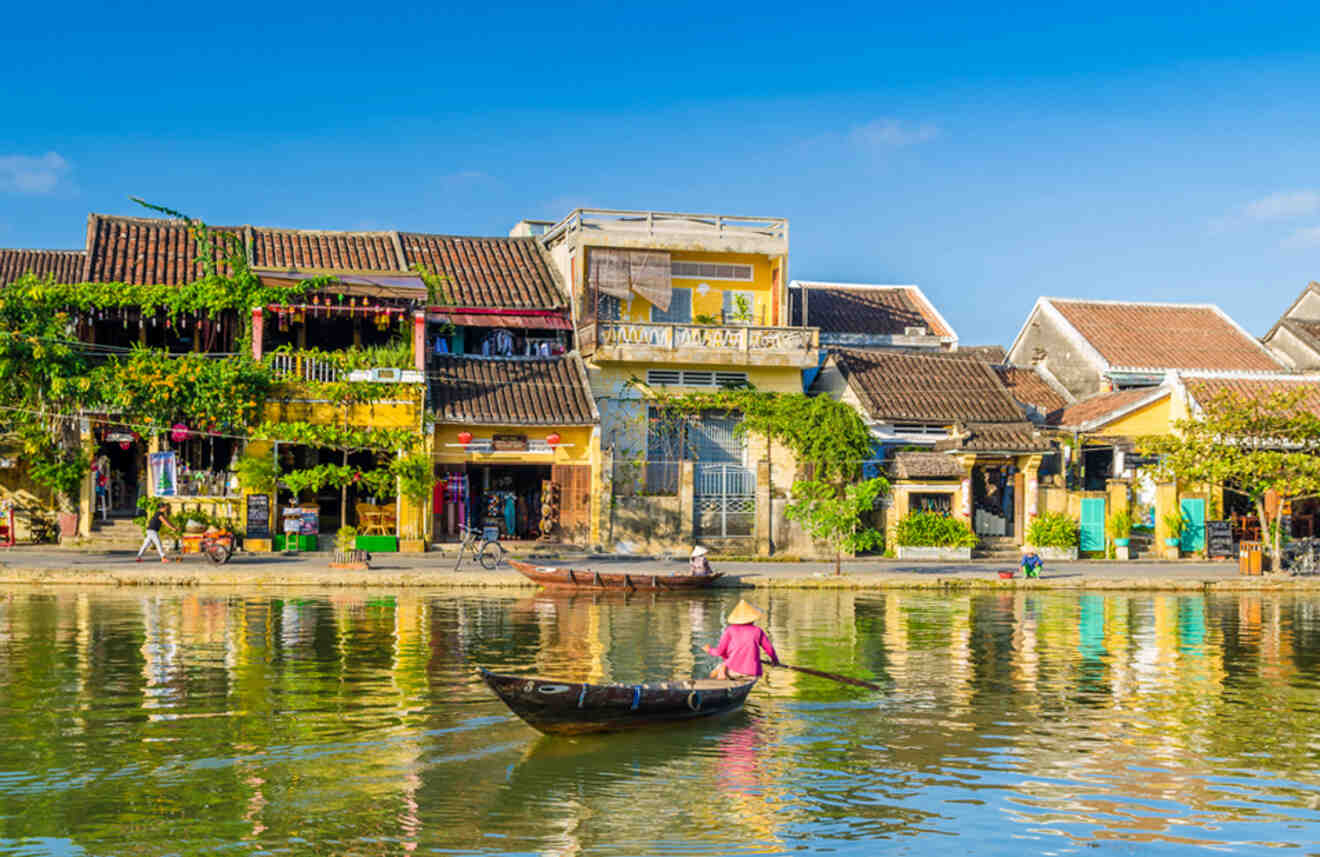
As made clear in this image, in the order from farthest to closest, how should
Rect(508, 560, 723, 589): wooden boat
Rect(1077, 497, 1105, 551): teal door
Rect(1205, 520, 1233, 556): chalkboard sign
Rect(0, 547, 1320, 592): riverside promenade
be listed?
1. Rect(1205, 520, 1233, 556): chalkboard sign
2. Rect(1077, 497, 1105, 551): teal door
3. Rect(0, 547, 1320, 592): riverside promenade
4. Rect(508, 560, 723, 589): wooden boat

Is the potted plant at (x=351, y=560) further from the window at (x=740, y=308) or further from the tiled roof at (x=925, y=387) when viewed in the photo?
the tiled roof at (x=925, y=387)

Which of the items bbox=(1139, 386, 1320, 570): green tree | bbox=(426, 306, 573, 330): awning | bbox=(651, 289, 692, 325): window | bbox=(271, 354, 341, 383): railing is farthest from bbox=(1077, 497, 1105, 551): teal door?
bbox=(271, 354, 341, 383): railing

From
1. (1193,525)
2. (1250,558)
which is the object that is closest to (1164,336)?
(1193,525)

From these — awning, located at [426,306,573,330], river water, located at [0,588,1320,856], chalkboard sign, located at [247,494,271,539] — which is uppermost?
awning, located at [426,306,573,330]

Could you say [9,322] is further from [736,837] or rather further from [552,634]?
[736,837]

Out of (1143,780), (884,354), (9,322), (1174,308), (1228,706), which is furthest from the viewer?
(1174,308)

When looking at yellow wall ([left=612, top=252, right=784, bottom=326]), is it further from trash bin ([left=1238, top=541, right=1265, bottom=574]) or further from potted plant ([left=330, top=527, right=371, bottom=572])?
trash bin ([left=1238, top=541, right=1265, bottom=574])

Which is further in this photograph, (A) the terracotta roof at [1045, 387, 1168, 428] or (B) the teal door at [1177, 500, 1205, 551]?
(A) the terracotta roof at [1045, 387, 1168, 428]

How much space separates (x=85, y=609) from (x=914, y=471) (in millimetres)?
20058

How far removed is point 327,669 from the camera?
19.0 meters

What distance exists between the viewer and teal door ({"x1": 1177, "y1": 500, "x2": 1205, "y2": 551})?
38.5m

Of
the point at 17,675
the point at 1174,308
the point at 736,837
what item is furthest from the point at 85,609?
the point at 1174,308

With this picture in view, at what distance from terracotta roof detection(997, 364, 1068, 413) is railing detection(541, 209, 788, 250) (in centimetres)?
887

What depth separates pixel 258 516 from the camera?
3334cm
